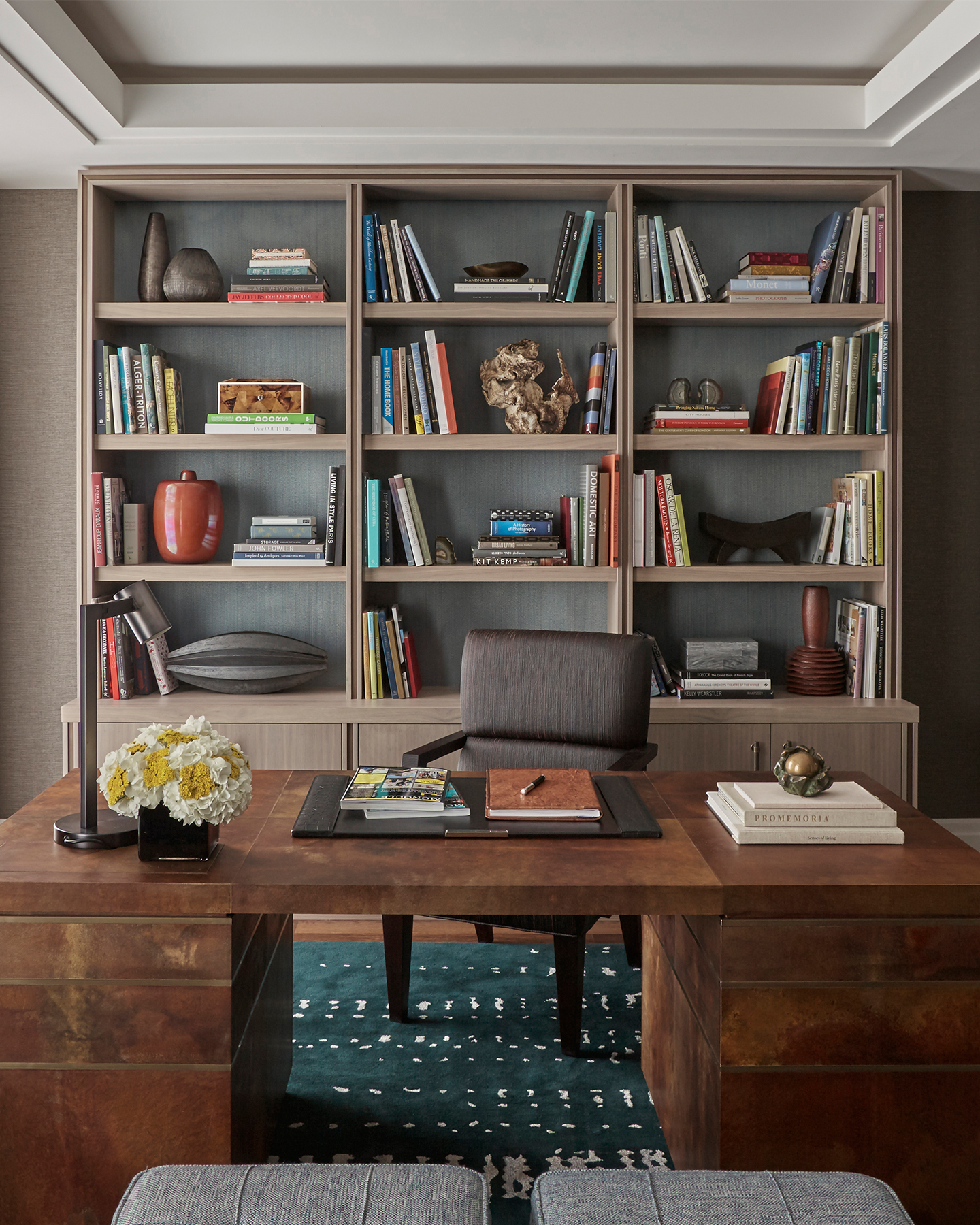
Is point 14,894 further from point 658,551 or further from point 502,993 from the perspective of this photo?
point 658,551

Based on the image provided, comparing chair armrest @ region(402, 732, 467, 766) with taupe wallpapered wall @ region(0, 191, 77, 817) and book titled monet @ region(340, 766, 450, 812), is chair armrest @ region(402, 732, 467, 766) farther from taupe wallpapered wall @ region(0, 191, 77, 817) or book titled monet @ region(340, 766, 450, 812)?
taupe wallpapered wall @ region(0, 191, 77, 817)

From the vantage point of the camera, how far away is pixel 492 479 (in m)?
3.67

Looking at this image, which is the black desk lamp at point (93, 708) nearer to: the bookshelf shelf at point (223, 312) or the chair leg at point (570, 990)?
the chair leg at point (570, 990)

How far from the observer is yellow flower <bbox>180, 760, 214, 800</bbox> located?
1598 mm

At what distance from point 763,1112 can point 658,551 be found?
2165 mm

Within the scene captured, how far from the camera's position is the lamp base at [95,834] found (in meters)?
1.72

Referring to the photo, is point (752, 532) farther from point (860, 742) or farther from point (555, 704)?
point (555, 704)

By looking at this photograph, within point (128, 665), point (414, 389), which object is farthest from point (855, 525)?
point (128, 665)

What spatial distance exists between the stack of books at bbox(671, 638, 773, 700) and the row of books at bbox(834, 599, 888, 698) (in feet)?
1.02

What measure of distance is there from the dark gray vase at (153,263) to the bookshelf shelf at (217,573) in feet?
3.05

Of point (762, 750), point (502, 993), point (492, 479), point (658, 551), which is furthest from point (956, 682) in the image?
point (502, 993)

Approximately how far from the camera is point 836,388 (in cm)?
338

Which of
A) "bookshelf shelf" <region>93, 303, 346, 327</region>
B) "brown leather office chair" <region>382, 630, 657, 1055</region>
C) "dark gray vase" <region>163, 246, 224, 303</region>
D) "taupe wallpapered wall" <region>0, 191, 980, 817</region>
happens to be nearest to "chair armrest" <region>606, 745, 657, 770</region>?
"brown leather office chair" <region>382, 630, 657, 1055</region>

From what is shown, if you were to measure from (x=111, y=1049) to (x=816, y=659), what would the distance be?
260cm
